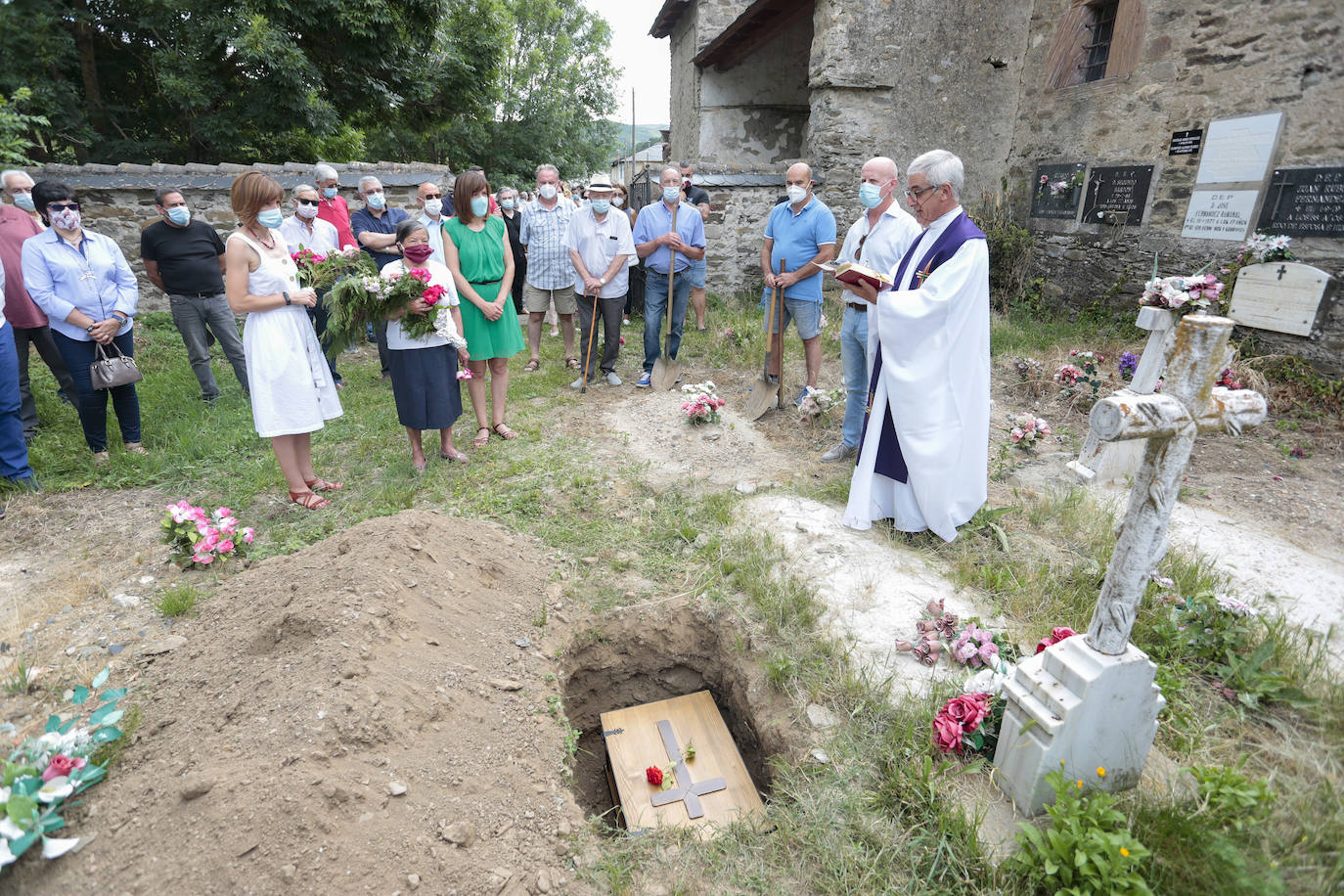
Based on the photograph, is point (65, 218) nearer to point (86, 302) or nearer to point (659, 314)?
point (86, 302)

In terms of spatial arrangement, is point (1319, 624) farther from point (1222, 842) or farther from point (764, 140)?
point (764, 140)

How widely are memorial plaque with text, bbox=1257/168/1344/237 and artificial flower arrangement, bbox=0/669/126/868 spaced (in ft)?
30.1

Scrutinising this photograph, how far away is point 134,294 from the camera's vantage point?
527 centimetres

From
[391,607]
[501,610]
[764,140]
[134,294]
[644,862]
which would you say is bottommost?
[644,862]

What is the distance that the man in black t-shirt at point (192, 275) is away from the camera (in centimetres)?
581

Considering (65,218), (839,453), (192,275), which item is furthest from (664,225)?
(65,218)

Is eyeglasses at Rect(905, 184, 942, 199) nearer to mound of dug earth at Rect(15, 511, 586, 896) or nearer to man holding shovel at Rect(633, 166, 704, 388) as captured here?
mound of dug earth at Rect(15, 511, 586, 896)

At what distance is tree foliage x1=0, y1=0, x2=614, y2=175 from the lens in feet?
40.6

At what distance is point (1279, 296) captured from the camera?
6395mm

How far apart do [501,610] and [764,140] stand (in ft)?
44.3

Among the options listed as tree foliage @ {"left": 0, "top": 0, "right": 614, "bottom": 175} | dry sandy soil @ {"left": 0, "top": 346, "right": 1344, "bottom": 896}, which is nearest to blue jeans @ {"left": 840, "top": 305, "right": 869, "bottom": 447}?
dry sandy soil @ {"left": 0, "top": 346, "right": 1344, "bottom": 896}

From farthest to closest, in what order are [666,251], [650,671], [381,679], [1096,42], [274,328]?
[1096,42]
[666,251]
[274,328]
[650,671]
[381,679]

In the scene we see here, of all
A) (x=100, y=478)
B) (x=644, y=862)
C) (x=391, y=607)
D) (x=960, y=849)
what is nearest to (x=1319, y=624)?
(x=960, y=849)

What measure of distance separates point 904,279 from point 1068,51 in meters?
7.72
